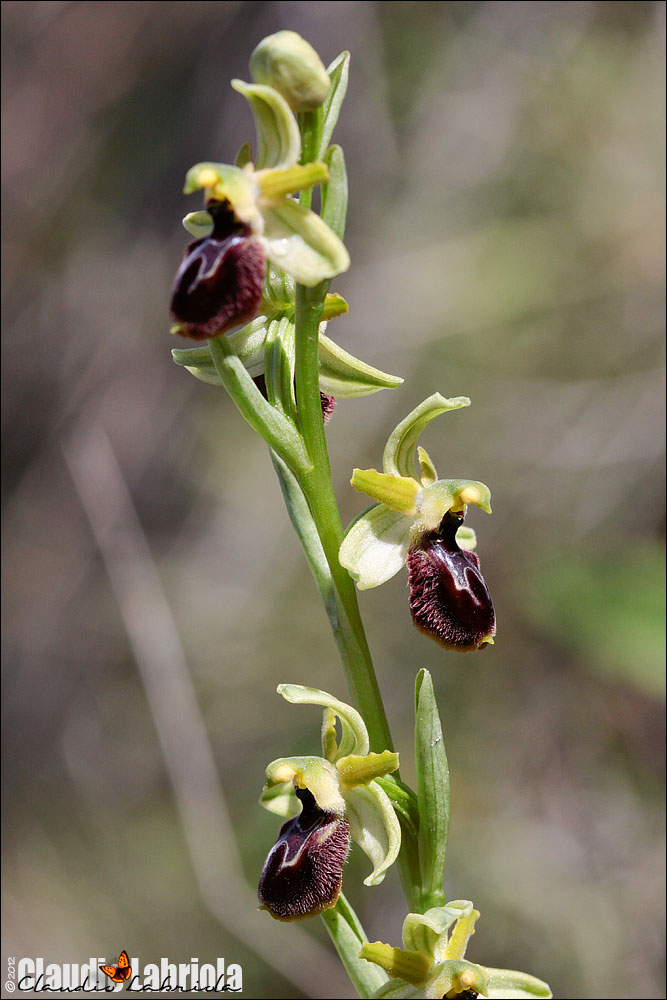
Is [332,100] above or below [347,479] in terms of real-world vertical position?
below

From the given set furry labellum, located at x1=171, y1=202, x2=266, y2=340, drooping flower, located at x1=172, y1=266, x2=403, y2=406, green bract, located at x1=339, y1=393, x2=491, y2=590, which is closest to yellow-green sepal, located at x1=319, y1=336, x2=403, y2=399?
drooping flower, located at x1=172, y1=266, x2=403, y2=406

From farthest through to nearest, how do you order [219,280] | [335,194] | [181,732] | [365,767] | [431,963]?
[181,732] → [431,963] → [365,767] → [335,194] → [219,280]

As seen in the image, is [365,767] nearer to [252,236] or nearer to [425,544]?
[425,544]

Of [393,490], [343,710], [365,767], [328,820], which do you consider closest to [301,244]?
[393,490]

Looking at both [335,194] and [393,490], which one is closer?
[335,194]

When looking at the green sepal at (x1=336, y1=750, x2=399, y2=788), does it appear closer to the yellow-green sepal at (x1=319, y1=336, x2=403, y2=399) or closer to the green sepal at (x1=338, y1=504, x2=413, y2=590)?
the green sepal at (x1=338, y1=504, x2=413, y2=590)

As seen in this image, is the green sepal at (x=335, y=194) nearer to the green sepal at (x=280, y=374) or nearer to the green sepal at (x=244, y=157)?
the green sepal at (x=244, y=157)

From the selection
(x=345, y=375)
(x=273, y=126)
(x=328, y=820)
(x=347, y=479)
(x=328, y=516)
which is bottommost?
(x=328, y=820)
